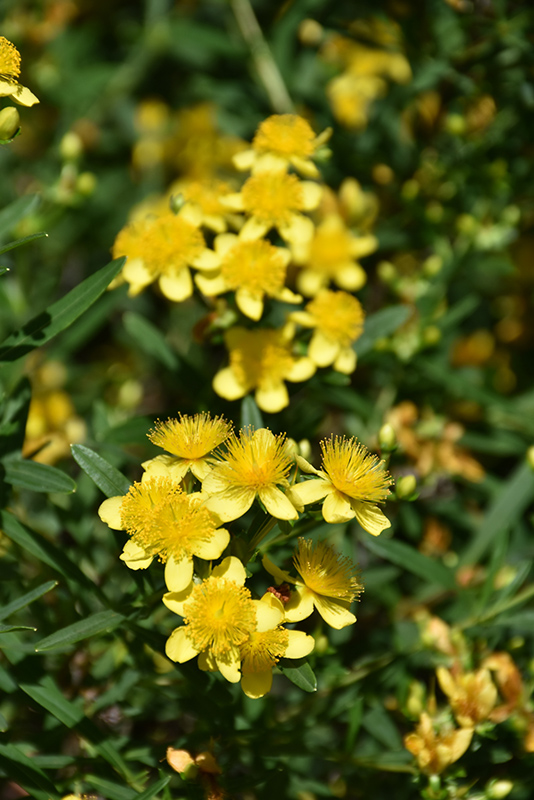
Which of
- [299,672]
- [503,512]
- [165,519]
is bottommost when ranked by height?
[503,512]

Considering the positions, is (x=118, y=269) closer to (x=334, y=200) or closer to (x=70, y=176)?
(x=70, y=176)

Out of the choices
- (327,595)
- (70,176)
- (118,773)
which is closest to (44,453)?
(70,176)

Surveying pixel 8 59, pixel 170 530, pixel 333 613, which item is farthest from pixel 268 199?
pixel 333 613

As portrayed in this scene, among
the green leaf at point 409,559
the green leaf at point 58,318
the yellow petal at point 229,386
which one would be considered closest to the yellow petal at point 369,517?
the green leaf at point 409,559

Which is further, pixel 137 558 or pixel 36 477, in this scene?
pixel 36 477

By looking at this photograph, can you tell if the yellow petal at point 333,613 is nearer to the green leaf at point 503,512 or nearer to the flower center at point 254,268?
the flower center at point 254,268

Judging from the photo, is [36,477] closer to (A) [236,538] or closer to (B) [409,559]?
(A) [236,538]
